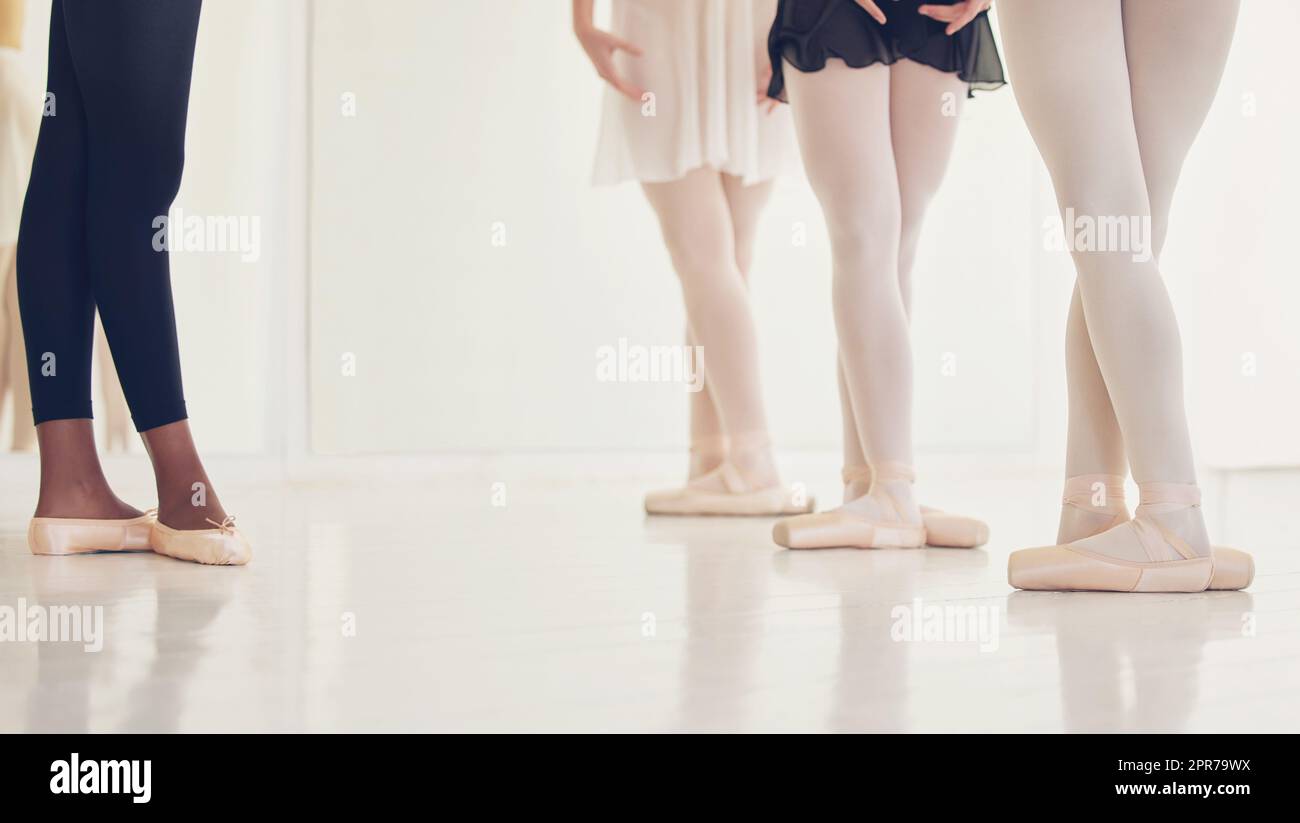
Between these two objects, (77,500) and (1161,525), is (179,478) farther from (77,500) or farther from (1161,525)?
(1161,525)

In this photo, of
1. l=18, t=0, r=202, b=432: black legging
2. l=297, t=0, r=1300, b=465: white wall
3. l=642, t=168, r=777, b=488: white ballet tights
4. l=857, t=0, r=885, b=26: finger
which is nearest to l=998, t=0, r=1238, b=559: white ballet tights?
l=857, t=0, r=885, b=26: finger

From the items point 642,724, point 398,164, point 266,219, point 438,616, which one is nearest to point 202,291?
point 266,219

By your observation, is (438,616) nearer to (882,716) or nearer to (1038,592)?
(882,716)

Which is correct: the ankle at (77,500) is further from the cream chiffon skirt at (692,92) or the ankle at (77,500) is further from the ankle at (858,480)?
the cream chiffon skirt at (692,92)

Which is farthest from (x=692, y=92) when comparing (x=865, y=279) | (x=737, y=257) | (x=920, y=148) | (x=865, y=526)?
(x=865, y=526)

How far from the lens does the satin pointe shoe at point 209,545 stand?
126 cm

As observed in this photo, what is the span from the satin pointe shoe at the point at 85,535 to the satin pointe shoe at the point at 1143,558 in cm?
96

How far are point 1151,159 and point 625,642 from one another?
0.71 m

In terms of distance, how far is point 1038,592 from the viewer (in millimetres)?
1115

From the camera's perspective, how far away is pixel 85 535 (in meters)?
1.33

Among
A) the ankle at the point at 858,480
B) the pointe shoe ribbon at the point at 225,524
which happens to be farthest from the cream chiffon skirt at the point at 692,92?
the pointe shoe ribbon at the point at 225,524

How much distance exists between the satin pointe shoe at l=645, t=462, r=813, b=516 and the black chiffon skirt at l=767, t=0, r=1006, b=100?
0.69m

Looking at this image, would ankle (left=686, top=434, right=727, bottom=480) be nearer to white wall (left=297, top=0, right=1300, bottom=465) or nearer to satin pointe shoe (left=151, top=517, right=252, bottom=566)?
white wall (left=297, top=0, right=1300, bottom=465)
